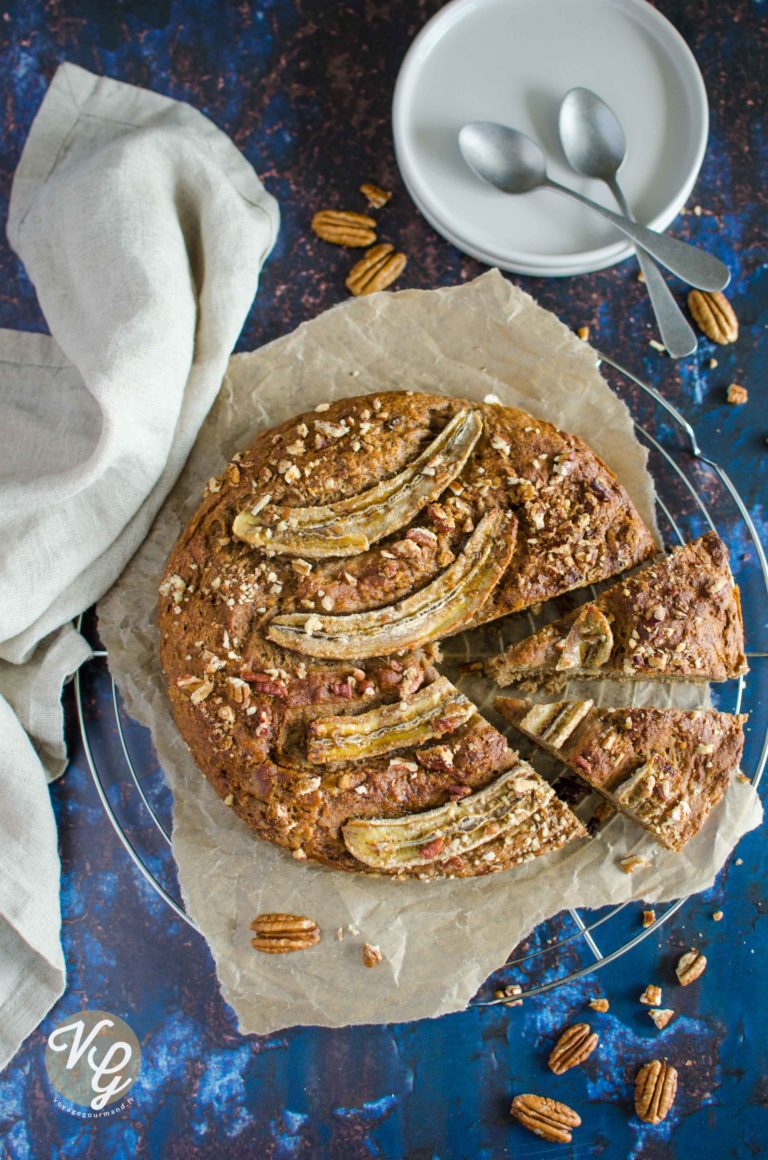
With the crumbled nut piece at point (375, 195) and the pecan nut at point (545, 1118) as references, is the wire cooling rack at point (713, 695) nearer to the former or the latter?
the pecan nut at point (545, 1118)

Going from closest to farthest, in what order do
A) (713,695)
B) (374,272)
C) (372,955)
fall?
1. (372,955)
2. (713,695)
3. (374,272)

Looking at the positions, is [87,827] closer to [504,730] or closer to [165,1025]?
[165,1025]

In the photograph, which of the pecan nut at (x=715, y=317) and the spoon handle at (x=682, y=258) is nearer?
the spoon handle at (x=682, y=258)

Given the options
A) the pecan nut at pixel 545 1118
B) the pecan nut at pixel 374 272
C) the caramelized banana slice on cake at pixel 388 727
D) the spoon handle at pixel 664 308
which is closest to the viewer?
the caramelized banana slice on cake at pixel 388 727

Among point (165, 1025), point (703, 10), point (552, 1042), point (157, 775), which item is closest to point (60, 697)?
point (157, 775)

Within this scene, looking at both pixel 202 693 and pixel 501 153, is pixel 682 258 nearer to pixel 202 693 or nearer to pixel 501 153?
pixel 501 153

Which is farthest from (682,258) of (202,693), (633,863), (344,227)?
(202,693)

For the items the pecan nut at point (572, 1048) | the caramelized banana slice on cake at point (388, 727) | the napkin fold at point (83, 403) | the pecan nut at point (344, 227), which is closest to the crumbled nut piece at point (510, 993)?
the pecan nut at point (572, 1048)
